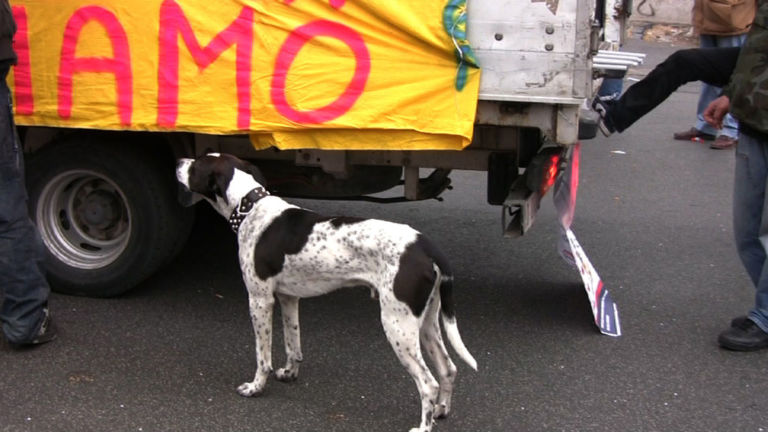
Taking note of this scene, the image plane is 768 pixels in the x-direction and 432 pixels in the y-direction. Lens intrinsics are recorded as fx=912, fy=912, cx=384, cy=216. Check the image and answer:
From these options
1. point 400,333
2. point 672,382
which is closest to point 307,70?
point 400,333

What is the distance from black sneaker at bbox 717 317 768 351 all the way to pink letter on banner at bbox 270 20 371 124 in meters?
2.21

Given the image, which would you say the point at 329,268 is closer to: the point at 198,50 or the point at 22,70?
the point at 198,50

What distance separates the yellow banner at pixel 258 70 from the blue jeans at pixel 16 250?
0.41 meters

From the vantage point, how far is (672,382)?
4227mm

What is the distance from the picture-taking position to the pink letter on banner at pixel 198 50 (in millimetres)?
4324

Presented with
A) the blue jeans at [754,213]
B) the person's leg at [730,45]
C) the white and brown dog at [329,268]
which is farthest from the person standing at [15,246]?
the person's leg at [730,45]

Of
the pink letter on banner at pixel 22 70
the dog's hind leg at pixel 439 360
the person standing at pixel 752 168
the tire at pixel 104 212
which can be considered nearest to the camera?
the dog's hind leg at pixel 439 360

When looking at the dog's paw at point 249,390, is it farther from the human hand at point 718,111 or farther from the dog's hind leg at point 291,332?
the human hand at point 718,111

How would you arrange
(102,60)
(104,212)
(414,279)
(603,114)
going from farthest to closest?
(104,212) → (603,114) → (102,60) → (414,279)

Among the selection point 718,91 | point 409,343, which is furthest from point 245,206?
point 718,91

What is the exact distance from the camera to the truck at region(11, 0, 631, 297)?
399 centimetres

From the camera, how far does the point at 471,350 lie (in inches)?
179

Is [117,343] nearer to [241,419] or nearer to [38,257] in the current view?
[38,257]

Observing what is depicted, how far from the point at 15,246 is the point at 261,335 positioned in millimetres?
1273
